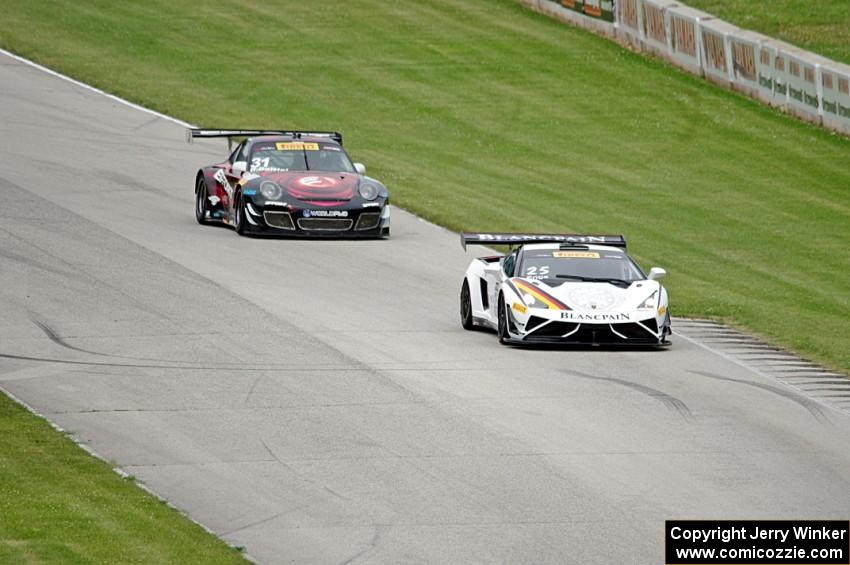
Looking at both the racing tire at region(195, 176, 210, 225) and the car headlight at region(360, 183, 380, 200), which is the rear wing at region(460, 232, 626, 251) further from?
the racing tire at region(195, 176, 210, 225)

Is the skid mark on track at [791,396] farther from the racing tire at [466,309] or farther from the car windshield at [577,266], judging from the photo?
the racing tire at [466,309]

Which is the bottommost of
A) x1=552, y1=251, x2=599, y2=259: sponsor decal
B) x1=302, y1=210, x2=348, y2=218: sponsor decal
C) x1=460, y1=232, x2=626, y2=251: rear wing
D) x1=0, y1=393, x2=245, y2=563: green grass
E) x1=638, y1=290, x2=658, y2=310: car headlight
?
x1=302, y1=210, x2=348, y2=218: sponsor decal

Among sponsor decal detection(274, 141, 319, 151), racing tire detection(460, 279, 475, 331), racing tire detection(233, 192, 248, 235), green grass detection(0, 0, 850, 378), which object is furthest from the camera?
sponsor decal detection(274, 141, 319, 151)

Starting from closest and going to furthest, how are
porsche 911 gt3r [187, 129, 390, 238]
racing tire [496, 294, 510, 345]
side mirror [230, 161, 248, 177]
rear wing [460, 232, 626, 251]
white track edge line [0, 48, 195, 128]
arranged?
racing tire [496, 294, 510, 345]
rear wing [460, 232, 626, 251]
porsche 911 gt3r [187, 129, 390, 238]
side mirror [230, 161, 248, 177]
white track edge line [0, 48, 195, 128]

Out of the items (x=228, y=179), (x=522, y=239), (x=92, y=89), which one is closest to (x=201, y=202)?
(x=228, y=179)

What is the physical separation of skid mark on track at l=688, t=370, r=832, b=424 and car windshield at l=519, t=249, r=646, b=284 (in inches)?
78.2

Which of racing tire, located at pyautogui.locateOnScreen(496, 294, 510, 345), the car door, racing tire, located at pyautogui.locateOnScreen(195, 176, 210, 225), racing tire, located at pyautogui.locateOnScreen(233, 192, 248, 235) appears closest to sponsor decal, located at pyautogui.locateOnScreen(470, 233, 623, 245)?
racing tire, located at pyautogui.locateOnScreen(496, 294, 510, 345)

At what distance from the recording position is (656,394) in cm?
1641

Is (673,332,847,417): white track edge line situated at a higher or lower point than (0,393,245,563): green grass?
lower

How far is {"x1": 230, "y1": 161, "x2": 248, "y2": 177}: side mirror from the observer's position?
26172 mm

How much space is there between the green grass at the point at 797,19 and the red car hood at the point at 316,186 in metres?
22.9

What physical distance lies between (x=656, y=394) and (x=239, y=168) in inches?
451

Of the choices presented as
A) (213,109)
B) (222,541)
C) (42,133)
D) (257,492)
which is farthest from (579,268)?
(213,109)

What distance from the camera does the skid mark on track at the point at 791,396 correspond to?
632 inches
